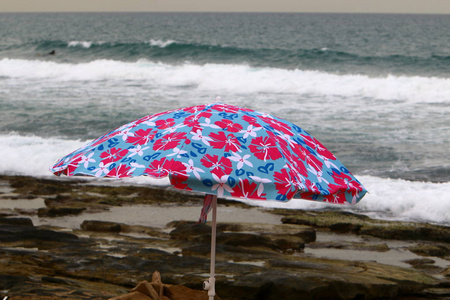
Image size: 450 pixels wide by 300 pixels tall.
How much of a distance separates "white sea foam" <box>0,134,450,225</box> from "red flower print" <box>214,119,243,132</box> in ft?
20.7

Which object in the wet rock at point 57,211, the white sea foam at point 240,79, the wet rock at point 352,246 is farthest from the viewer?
the white sea foam at point 240,79

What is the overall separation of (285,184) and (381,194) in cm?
730

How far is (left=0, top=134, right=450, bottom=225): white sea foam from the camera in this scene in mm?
9969

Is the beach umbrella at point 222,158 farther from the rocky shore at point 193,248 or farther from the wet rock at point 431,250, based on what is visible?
the wet rock at point 431,250

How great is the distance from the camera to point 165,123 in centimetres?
410

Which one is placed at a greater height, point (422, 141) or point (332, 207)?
point (422, 141)

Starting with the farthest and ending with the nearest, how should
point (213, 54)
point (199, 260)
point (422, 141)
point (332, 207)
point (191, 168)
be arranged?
point (213, 54) < point (422, 141) < point (332, 207) < point (199, 260) < point (191, 168)

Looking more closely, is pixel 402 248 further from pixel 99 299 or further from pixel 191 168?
pixel 191 168

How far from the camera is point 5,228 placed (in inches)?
307

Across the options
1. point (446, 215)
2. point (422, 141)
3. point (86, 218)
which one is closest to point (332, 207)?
point (446, 215)

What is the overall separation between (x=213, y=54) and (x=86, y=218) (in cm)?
3209

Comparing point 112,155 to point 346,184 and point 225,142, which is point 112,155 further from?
point 346,184

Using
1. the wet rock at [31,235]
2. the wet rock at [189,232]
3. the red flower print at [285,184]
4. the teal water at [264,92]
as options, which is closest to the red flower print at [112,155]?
the red flower print at [285,184]

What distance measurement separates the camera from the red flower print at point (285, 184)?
143 inches
